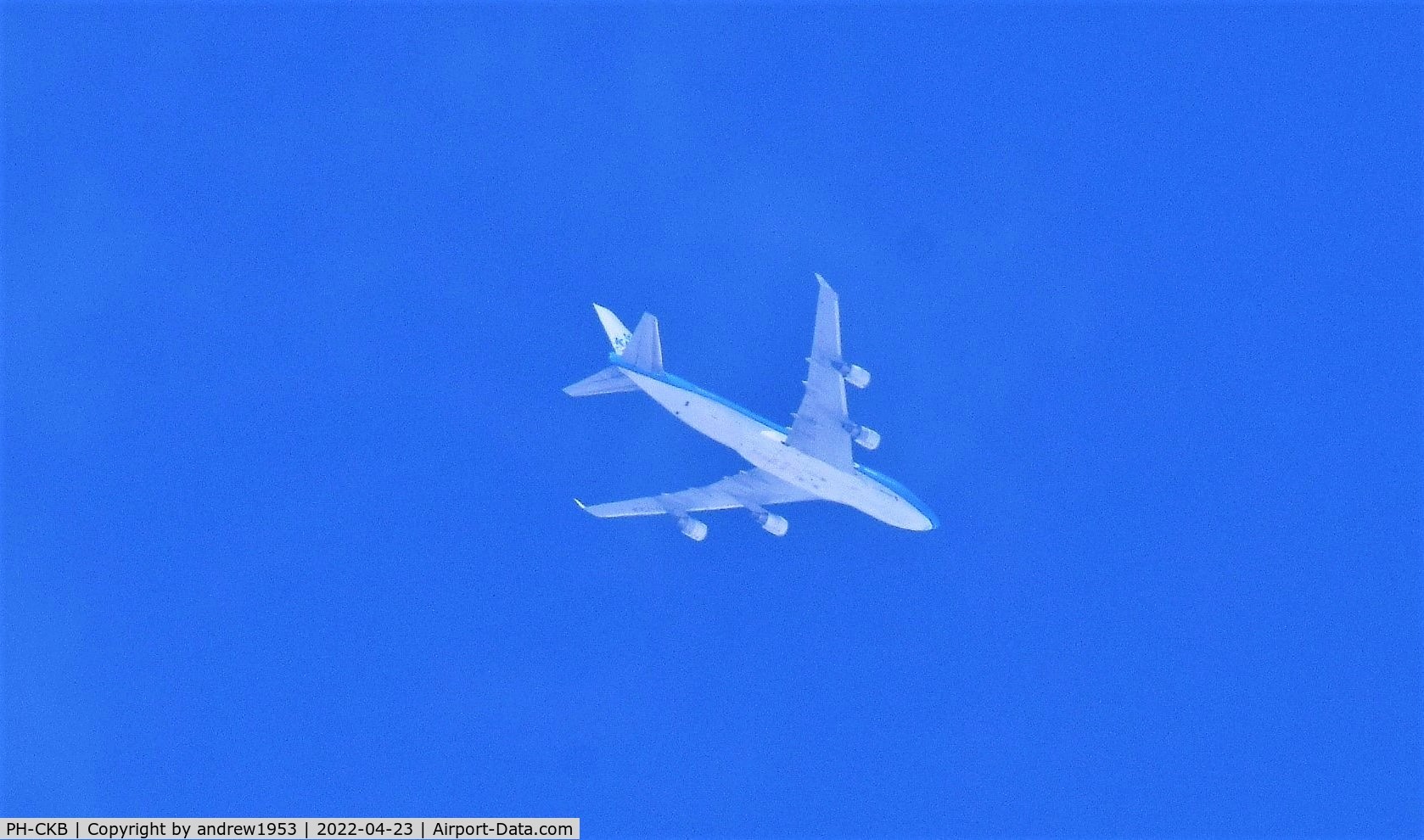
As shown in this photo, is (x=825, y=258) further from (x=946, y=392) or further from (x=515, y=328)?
(x=515, y=328)

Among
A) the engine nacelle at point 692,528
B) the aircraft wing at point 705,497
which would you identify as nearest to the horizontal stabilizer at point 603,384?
the aircraft wing at point 705,497

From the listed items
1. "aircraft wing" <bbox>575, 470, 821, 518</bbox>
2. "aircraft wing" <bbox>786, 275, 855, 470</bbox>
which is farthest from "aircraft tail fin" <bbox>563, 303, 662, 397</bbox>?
"aircraft wing" <bbox>786, 275, 855, 470</bbox>

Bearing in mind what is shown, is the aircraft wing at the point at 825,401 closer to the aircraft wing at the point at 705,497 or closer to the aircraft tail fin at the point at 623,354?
the aircraft wing at the point at 705,497

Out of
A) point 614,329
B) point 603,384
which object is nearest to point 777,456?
point 603,384

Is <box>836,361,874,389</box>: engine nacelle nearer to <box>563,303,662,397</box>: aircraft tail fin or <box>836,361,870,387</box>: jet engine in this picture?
<box>836,361,870,387</box>: jet engine

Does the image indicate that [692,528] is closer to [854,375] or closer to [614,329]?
[614,329]

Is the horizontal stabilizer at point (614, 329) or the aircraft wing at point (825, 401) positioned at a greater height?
the horizontal stabilizer at point (614, 329)

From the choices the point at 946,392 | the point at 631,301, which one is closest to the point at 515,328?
the point at 631,301
